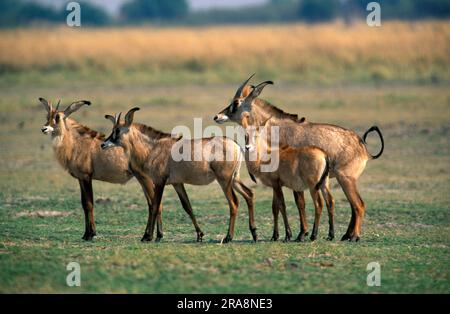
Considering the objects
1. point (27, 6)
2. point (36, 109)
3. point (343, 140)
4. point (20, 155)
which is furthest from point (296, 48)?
point (27, 6)

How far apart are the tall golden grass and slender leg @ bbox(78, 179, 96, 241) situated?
2542cm

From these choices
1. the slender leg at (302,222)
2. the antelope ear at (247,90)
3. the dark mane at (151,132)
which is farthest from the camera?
the antelope ear at (247,90)

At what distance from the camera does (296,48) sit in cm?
4325

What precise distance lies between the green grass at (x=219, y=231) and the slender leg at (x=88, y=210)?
0.24 m

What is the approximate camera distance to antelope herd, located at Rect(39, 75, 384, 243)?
13773 mm

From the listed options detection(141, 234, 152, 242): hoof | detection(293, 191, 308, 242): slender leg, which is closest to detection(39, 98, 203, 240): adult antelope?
detection(141, 234, 152, 242): hoof

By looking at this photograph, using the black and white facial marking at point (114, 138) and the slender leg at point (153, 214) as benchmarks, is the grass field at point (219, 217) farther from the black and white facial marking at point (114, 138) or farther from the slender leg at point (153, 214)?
the black and white facial marking at point (114, 138)

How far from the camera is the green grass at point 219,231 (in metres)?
11.4

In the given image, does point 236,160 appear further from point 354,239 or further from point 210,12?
point 210,12

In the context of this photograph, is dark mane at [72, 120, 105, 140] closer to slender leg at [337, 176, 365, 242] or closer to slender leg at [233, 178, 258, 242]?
slender leg at [233, 178, 258, 242]

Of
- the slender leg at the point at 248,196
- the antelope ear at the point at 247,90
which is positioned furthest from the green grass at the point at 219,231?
the antelope ear at the point at 247,90

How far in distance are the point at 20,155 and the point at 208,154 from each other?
11.0m

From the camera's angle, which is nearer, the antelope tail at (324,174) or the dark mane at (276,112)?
the antelope tail at (324,174)
